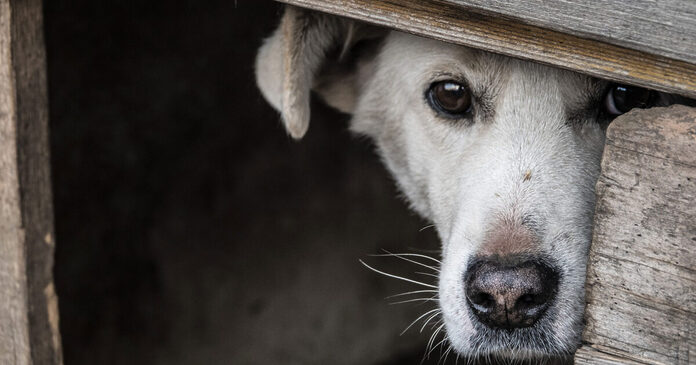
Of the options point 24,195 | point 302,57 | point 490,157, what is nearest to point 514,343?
point 490,157

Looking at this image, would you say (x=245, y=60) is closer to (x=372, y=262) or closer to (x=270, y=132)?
(x=270, y=132)

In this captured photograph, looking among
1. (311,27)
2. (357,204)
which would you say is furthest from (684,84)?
(357,204)

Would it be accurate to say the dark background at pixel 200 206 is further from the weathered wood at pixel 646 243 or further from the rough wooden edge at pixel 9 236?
the weathered wood at pixel 646 243

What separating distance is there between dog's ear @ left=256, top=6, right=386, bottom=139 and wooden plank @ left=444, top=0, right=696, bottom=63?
1.06 m

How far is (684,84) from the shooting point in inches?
54.9

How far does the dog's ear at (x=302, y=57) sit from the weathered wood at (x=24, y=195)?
75cm

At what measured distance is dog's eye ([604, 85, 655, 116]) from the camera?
211 centimetres

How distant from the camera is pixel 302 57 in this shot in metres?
2.50

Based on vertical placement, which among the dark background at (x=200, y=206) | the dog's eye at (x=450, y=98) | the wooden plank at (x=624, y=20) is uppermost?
the wooden plank at (x=624, y=20)

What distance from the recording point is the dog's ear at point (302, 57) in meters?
2.44

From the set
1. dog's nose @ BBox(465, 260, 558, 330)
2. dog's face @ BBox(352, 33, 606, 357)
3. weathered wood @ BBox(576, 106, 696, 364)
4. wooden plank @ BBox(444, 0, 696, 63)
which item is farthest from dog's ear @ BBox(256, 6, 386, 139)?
weathered wood @ BBox(576, 106, 696, 364)

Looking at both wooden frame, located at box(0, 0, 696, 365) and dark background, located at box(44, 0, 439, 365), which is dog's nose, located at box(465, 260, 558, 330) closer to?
wooden frame, located at box(0, 0, 696, 365)

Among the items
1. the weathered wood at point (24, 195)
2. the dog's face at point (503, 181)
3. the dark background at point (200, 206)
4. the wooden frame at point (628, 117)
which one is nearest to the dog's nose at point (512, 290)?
the dog's face at point (503, 181)

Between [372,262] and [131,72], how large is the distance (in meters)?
2.04
